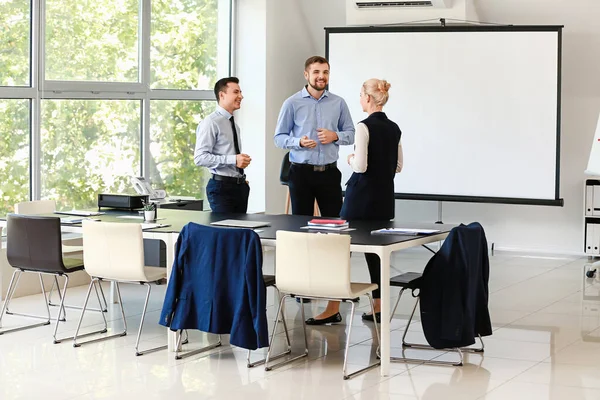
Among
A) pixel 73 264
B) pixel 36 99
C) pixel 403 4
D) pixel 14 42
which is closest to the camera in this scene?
pixel 73 264

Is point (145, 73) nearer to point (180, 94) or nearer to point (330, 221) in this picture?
point (180, 94)

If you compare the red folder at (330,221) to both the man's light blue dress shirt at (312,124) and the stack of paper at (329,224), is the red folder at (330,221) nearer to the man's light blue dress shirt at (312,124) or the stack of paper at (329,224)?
the stack of paper at (329,224)

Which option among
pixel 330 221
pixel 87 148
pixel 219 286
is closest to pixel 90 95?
pixel 87 148

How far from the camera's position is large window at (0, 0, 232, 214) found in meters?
7.91

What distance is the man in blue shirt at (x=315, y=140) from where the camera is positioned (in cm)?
726

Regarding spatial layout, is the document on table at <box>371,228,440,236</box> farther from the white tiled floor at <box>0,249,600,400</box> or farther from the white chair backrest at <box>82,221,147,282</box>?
the white chair backrest at <box>82,221,147,282</box>

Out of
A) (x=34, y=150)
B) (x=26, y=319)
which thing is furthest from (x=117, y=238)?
(x=34, y=150)

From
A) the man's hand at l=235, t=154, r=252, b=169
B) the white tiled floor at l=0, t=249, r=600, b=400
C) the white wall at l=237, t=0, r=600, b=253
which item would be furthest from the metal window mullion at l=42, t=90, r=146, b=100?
the man's hand at l=235, t=154, r=252, b=169

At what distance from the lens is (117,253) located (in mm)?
5832

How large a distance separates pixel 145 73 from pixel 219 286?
4.24 m

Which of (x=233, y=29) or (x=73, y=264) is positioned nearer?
(x=73, y=264)

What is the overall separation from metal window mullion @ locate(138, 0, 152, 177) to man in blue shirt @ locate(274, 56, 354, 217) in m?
2.30

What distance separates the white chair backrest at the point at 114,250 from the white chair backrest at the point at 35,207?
3.67ft

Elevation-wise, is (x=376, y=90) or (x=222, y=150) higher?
(x=376, y=90)
